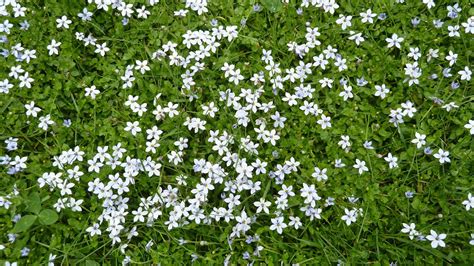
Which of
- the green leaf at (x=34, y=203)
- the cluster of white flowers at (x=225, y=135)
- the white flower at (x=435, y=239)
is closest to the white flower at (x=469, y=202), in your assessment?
the cluster of white flowers at (x=225, y=135)

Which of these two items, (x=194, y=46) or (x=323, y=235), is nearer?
(x=323, y=235)

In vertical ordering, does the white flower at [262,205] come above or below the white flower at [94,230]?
above

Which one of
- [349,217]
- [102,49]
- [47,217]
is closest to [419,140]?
[349,217]

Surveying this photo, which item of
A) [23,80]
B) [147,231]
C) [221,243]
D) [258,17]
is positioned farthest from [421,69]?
[23,80]

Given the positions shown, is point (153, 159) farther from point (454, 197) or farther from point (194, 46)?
point (454, 197)

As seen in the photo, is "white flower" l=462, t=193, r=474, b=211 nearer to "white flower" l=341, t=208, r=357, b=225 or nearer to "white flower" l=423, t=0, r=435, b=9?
"white flower" l=341, t=208, r=357, b=225

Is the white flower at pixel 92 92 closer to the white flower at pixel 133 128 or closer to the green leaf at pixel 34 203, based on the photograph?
the white flower at pixel 133 128

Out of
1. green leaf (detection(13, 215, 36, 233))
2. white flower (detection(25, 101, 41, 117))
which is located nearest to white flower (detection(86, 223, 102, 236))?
green leaf (detection(13, 215, 36, 233))
